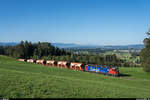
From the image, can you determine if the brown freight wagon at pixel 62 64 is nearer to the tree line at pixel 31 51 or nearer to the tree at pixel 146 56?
the tree at pixel 146 56

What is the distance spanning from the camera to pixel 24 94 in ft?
28.3

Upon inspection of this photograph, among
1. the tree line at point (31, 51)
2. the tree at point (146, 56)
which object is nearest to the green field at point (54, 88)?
the tree at point (146, 56)

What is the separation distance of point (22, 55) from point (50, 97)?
9951 cm

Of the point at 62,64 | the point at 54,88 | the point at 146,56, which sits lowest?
the point at 62,64

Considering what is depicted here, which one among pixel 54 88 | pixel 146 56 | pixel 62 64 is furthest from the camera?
pixel 62 64

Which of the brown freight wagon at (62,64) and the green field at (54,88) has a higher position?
the green field at (54,88)

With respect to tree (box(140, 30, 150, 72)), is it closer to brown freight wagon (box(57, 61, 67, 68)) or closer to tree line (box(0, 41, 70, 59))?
brown freight wagon (box(57, 61, 67, 68))

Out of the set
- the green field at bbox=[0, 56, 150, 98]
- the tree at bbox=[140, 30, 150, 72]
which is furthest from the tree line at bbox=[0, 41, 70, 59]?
the green field at bbox=[0, 56, 150, 98]

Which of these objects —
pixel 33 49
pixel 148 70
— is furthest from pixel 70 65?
pixel 33 49

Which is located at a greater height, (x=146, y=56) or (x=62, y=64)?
(x=146, y=56)

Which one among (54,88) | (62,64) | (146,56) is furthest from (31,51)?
(54,88)

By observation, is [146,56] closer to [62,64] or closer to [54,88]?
[62,64]

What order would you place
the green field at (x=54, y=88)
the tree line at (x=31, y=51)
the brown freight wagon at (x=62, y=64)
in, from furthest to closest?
the tree line at (x=31, y=51) < the brown freight wagon at (x=62, y=64) < the green field at (x=54, y=88)

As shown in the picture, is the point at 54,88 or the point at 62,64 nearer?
the point at 54,88
